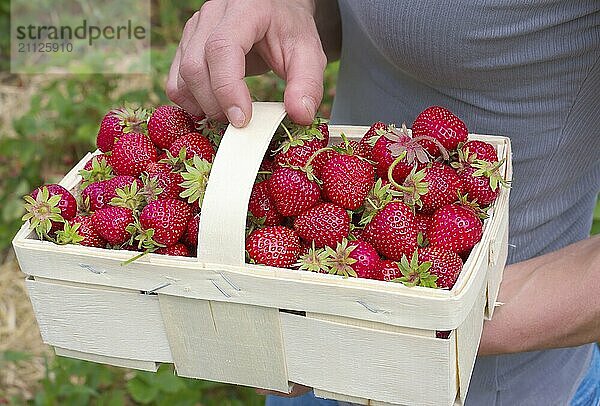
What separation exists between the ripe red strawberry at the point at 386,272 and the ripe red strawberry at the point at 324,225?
0.16ft

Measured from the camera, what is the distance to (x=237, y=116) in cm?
77

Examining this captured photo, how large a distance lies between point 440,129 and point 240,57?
0.69 feet

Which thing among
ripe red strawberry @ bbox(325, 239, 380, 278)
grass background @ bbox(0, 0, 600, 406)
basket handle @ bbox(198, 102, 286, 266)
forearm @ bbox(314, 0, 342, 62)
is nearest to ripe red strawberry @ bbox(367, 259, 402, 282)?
ripe red strawberry @ bbox(325, 239, 380, 278)

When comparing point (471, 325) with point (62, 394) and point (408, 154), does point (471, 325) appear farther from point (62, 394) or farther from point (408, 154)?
point (62, 394)

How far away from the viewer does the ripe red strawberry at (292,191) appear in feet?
2.56

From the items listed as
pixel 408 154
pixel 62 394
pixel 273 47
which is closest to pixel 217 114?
pixel 273 47

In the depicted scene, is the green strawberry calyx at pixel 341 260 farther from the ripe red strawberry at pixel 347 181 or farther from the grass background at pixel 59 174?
the grass background at pixel 59 174

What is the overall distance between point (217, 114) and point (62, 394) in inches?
38.6

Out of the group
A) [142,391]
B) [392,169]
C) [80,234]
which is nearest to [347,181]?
[392,169]

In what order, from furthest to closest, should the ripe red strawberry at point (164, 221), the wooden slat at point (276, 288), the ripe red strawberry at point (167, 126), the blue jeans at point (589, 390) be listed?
the blue jeans at point (589, 390) < the ripe red strawberry at point (167, 126) < the ripe red strawberry at point (164, 221) < the wooden slat at point (276, 288)

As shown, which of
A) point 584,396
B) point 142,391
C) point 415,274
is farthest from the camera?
point 142,391

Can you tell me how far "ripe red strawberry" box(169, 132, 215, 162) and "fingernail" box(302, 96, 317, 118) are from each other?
0.12 meters

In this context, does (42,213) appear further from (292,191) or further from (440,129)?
(440,129)

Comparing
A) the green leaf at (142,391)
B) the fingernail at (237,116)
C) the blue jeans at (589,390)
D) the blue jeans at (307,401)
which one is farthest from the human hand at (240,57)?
the green leaf at (142,391)
